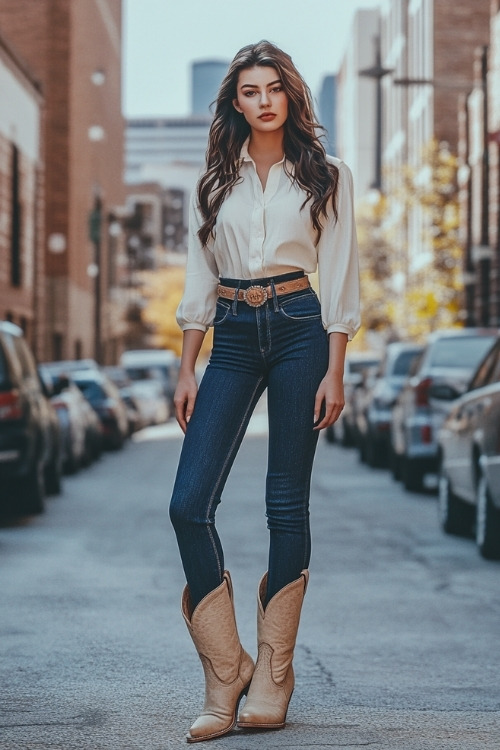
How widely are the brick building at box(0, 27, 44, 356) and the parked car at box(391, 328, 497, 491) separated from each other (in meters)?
20.9

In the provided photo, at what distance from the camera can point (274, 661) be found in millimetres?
4789

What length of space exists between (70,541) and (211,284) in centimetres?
708

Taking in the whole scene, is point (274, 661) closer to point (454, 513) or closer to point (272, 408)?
point (272, 408)

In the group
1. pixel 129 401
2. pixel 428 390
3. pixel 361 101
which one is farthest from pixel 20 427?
pixel 361 101

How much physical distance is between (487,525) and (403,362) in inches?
419

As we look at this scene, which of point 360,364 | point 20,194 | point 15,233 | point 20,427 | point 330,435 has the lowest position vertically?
point 330,435

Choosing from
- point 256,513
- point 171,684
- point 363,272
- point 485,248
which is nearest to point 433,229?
point 363,272

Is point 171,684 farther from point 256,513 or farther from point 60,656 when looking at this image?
point 256,513

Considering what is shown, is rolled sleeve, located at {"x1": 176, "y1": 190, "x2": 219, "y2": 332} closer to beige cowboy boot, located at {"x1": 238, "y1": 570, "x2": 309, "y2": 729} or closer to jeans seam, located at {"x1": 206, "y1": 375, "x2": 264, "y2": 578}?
jeans seam, located at {"x1": 206, "y1": 375, "x2": 264, "y2": 578}

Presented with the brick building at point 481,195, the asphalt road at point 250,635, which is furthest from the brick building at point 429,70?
the asphalt road at point 250,635

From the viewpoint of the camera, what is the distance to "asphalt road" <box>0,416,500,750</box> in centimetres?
482

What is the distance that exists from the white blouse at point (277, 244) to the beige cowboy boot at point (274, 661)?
0.82 m

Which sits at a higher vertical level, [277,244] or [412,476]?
[277,244]

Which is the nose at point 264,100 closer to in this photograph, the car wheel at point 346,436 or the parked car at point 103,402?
the parked car at point 103,402
